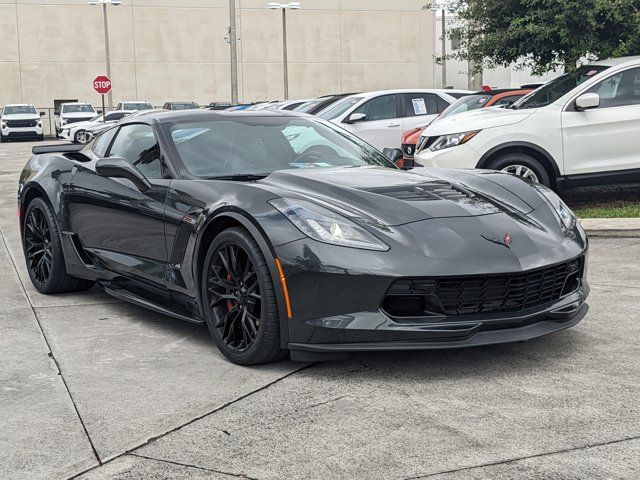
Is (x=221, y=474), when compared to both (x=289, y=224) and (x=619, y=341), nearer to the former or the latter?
(x=289, y=224)

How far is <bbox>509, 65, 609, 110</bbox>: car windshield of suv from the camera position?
1063 centimetres

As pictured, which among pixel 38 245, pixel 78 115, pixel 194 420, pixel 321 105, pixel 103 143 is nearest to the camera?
pixel 194 420

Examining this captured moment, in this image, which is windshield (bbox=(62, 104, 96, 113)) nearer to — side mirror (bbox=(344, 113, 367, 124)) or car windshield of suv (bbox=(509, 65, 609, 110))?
side mirror (bbox=(344, 113, 367, 124))

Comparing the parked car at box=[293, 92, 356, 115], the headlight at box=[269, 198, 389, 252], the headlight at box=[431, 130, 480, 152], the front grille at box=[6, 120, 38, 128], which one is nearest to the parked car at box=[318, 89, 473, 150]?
the parked car at box=[293, 92, 356, 115]

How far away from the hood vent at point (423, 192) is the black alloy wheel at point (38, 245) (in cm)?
299

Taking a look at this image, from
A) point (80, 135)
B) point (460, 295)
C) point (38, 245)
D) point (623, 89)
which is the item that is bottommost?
point (80, 135)

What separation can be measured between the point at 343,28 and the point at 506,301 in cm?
5310

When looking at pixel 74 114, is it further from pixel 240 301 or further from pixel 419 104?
pixel 240 301

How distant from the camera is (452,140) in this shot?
10.8m

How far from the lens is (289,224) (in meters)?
4.58

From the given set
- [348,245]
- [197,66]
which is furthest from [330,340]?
[197,66]

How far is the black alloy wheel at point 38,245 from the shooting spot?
696 centimetres

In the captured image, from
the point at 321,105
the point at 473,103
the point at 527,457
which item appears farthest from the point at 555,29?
the point at 527,457

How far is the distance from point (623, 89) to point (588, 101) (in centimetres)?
62
